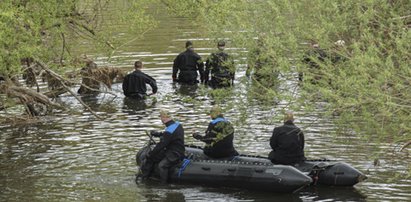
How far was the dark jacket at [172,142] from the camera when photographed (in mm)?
17922

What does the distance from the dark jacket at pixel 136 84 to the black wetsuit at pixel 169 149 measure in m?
9.20

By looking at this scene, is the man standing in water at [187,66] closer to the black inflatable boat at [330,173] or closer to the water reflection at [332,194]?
the black inflatable boat at [330,173]

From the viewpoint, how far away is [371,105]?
1313 cm

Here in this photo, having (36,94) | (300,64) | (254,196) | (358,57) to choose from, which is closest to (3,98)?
(36,94)

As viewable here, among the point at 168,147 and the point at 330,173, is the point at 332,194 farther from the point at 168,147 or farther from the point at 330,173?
the point at 168,147

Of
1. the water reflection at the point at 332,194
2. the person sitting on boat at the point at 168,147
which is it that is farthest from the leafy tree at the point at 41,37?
the water reflection at the point at 332,194

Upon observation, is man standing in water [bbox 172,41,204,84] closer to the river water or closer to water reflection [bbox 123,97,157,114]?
the river water

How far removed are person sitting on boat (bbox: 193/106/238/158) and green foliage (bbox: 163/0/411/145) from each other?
1.52 m

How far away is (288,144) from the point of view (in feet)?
56.7

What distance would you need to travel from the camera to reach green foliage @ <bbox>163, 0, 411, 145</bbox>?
13.0 m

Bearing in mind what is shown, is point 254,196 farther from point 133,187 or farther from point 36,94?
point 36,94

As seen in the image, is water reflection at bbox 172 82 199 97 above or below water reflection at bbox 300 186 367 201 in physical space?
above

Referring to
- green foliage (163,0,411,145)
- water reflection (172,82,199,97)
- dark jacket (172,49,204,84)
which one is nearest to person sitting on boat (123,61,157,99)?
water reflection (172,82,199,97)

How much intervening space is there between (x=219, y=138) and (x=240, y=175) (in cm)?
101
